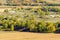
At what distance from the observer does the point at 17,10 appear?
38.2 m

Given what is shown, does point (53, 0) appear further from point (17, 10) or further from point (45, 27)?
point (45, 27)
